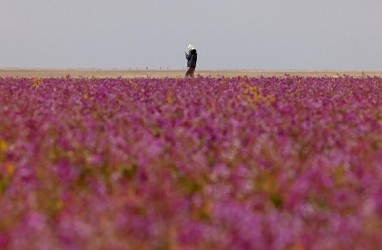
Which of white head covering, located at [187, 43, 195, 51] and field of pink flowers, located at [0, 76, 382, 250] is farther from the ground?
white head covering, located at [187, 43, 195, 51]

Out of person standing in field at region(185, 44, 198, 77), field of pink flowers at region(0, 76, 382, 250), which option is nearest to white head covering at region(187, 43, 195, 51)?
person standing in field at region(185, 44, 198, 77)

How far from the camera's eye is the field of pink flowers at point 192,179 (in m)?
5.31

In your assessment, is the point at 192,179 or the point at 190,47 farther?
the point at 190,47

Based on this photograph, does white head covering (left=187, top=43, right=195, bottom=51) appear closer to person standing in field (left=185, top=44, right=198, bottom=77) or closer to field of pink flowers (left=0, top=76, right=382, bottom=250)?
person standing in field (left=185, top=44, right=198, bottom=77)

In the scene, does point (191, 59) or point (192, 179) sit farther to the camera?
point (191, 59)

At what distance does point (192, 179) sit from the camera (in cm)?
748

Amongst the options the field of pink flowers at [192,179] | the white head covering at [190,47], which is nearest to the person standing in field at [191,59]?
the white head covering at [190,47]

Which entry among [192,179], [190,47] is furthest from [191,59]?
[192,179]

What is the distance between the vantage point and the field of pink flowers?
5.31 metres

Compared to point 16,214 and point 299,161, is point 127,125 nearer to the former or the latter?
point 299,161

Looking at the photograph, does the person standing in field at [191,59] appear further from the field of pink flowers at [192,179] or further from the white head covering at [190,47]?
the field of pink flowers at [192,179]

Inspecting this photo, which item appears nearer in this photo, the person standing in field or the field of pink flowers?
the field of pink flowers

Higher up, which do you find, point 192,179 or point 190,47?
point 190,47

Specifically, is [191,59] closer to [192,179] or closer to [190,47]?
[190,47]
